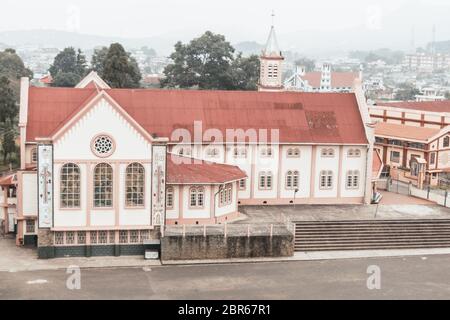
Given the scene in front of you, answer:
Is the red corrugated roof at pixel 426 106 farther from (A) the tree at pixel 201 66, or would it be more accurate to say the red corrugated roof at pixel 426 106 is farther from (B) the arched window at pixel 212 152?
(B) the arched window at pixel 212 152

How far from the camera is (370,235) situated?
4097cm

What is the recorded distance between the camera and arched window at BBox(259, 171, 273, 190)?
46.0m

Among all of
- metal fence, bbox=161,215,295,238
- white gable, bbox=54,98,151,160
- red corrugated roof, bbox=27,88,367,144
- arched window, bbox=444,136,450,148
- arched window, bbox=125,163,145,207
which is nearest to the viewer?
white gable, bbox=54,98,151,160

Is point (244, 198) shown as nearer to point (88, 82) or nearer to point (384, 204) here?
point (384, 204)

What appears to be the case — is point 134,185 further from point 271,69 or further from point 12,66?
point 12,66

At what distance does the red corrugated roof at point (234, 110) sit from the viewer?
145ft

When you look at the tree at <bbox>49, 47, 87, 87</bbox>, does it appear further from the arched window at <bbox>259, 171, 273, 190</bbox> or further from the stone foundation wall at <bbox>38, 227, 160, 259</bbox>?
the stone foundation wall at <bbox>38, 227, 160, 259</bbox>

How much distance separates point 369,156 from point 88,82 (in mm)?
19658

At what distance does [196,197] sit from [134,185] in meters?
4.38

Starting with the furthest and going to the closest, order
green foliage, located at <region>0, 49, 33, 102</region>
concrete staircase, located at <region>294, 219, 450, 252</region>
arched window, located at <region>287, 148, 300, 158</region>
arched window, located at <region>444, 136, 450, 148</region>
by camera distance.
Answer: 1. green foliage, located at <region>0, 49, 33, 102</region>
2. arched window, located at <region>444, 136, 450, 148</region>
3. arched window, located at <region>287, 148, 300, 158</region>
4. concrete staircase, located at <region>294, 219, 450, 252</region>

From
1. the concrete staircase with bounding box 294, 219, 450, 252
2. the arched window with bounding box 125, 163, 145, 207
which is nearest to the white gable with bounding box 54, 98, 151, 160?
the arched window with bounding box 125, 163, 145, 207

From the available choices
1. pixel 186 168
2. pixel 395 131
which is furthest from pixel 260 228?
pixel 395 131

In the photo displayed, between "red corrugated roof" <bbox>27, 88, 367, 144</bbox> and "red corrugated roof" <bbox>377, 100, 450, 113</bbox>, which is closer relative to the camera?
"red corrugated roof" <bbox>27, 88, 367, 144</bbox>

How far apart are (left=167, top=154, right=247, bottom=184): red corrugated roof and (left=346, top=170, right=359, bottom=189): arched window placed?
7795 millimetres
